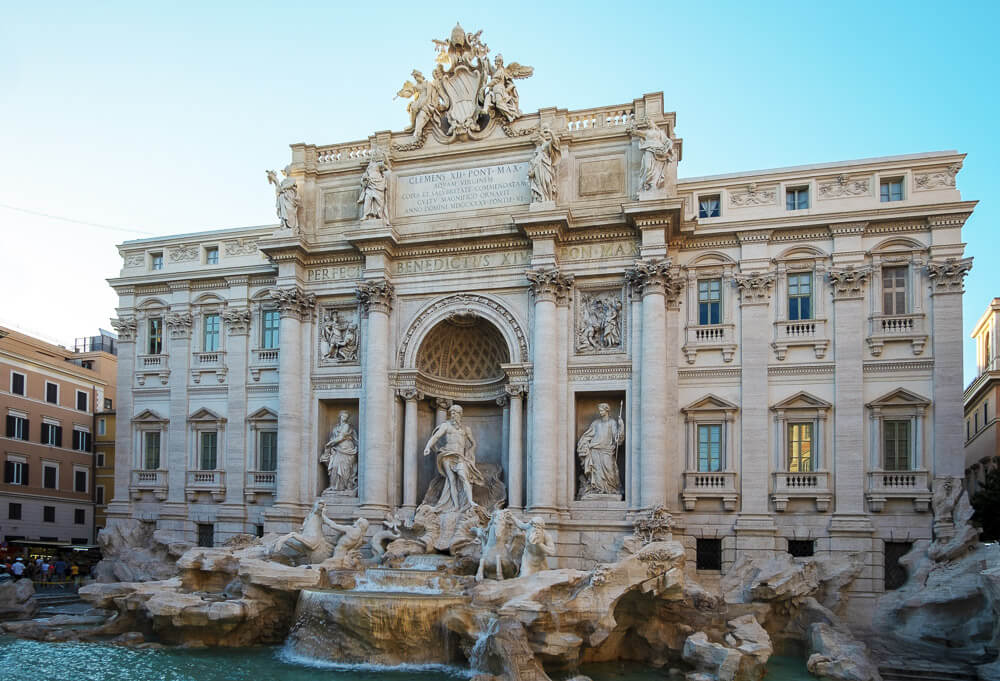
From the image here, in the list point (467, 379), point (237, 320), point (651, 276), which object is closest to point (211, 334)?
point (237, 320)

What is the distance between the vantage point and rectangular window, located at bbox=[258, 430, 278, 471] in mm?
28125

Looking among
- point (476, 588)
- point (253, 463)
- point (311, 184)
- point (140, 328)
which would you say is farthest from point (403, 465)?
point (140, 328)

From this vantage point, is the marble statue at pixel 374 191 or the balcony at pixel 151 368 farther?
the balcony at pixel 151 368

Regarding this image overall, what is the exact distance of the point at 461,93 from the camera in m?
26.8

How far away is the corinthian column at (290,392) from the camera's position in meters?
26.4

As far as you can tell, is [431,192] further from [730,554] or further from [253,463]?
[730,554]

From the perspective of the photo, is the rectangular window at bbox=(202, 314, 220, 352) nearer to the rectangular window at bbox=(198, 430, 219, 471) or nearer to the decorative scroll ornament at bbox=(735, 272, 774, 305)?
the rectangular window at bbox=(198, 430, 219, 471)

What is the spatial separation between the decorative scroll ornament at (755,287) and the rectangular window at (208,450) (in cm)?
1766

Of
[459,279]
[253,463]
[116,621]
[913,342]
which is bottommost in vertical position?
[116,621]

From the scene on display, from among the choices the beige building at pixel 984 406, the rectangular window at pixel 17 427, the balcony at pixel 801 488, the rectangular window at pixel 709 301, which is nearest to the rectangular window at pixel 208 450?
the rectangular window at pixel 17 427

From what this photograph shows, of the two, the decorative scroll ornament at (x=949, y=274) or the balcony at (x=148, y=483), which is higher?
the decorative scroll ornament at (x=949, y=274)

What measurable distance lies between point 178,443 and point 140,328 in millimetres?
4522

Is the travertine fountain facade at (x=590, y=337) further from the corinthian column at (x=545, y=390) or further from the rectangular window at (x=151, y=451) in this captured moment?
the rectangular window at (x=151, y=451)

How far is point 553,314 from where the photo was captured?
968 inches
